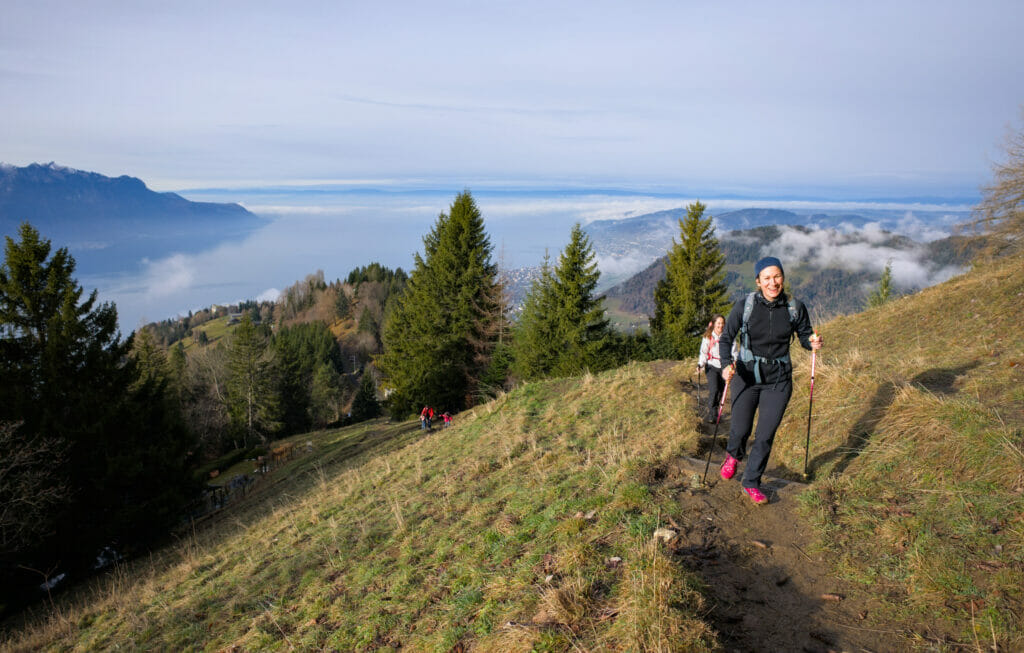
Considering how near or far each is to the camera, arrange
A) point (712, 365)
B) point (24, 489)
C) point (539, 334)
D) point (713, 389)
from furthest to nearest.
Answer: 1. point (539, 334)
2. point (24, 489)
3. point (713, 389)
4. point (712, 365)

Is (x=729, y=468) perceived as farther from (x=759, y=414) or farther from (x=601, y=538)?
(x=601, y=538)

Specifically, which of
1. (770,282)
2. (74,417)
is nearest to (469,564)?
(770,282)

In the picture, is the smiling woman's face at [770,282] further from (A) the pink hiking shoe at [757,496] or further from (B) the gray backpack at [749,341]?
(A) the pink hiking shoe at [757,496]

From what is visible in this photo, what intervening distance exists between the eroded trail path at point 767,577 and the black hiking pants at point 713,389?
2.91 meters

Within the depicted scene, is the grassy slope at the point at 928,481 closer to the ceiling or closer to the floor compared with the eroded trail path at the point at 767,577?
closer to the ceiling

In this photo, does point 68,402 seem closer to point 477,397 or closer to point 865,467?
point 477,397

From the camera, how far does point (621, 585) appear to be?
3.78 m

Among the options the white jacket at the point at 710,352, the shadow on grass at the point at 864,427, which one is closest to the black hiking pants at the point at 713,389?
the white jacket at the point at 710,352

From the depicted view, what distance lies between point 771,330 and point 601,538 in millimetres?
2651

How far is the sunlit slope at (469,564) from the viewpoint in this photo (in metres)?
3.67

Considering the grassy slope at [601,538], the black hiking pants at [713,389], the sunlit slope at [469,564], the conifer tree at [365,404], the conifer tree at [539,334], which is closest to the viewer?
the grassy slope at [601,538]

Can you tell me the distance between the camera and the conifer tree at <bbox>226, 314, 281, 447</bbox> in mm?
47719

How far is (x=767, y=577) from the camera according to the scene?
3975mm

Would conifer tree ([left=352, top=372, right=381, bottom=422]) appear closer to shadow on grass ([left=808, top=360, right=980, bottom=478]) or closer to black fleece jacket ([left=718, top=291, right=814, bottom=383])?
shadow on grass ([left=808, top=360, right=980, bottom=478])
